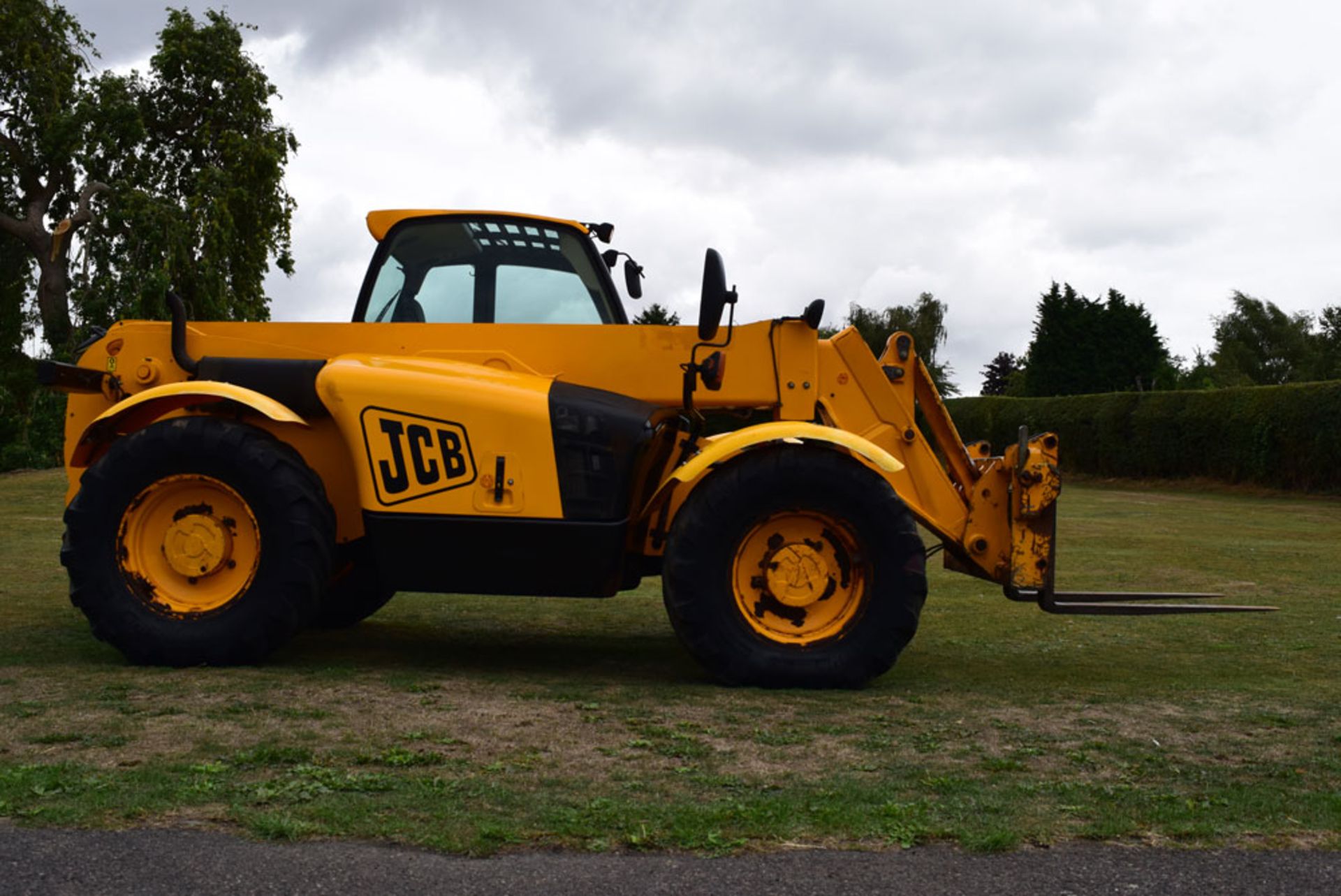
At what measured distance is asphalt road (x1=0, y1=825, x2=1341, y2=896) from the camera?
3.68 meters

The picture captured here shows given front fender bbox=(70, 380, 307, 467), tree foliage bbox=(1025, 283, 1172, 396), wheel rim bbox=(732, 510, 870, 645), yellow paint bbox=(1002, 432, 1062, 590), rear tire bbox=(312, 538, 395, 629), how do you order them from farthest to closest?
1. tree foliage bbox=(1025, 283, 1172, 396)
2. rear tire bbox=(312, 538, 395, 629)
3. yellow paint bbox=(1002, 432, 1062, 590)
4. front fender bbox=(70, 380, 307, 467)
5. wheel rim bbox=(732, 510, 870, 645)

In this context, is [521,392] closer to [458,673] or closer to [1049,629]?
[458,673]

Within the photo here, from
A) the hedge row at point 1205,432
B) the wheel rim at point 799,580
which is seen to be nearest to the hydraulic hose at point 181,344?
the wheel rim at point 799,580

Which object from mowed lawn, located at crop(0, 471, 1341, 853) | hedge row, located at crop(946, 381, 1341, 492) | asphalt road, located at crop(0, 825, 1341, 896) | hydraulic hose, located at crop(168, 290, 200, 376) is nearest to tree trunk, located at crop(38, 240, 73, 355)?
hedge row, located at crop(946, 381, 1341, 492)

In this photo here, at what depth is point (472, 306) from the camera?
305 inches

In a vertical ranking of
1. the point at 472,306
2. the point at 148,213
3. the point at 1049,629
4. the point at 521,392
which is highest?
the point at 148,213

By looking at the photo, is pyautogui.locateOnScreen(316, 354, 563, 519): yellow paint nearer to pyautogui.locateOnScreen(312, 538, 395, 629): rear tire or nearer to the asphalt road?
pyautogui.locateOnScreen(312, 538, 395, 629): rear tire

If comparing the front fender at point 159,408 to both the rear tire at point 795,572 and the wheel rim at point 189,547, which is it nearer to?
the wheel rim at point 189,547

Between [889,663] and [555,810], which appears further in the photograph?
[889,663]

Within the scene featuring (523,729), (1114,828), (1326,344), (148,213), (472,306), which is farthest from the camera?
(1326,344)

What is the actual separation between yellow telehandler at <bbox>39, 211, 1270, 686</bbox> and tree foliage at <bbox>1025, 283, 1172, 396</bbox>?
58.3m

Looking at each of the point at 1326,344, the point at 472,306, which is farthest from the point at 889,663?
the point at 1326,344

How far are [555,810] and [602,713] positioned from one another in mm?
1693

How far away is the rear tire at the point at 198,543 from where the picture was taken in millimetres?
6855
